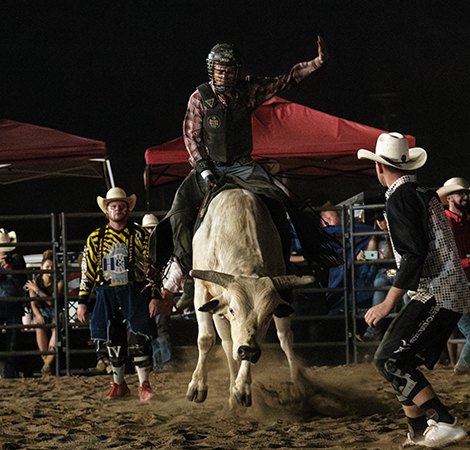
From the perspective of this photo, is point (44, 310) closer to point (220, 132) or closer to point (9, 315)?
point (9, 315)

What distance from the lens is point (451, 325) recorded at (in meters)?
3.26

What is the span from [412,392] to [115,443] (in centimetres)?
188

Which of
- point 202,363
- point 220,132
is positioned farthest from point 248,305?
point 220,132

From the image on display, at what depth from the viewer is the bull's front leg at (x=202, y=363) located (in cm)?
427

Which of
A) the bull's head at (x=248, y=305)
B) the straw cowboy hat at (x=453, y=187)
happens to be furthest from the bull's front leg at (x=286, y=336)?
the straw cowboy hat at (x=453, y=187)

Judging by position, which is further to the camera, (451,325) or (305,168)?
(305,168)

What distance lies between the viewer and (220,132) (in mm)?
5062

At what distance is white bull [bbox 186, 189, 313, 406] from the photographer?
3758mm

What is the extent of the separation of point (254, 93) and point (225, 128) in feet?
1.38

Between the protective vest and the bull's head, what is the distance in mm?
1457

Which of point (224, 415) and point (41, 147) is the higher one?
point (41, 147)

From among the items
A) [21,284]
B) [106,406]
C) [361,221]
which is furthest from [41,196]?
[106,406]

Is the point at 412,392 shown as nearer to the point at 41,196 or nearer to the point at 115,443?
the point at 115,443

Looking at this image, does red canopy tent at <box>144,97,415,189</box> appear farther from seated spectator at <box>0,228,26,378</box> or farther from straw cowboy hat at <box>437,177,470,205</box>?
seated spectator at <box>0,228,26,378</box>
